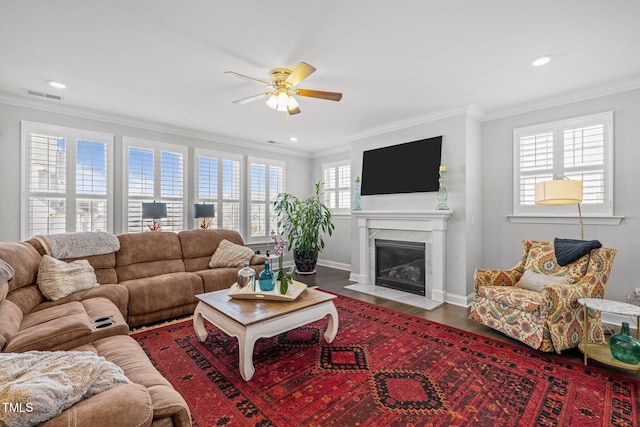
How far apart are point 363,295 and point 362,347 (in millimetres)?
1729

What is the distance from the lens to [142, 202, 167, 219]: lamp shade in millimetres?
4312

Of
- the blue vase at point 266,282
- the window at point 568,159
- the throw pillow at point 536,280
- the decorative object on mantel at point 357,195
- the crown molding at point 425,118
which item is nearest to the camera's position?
the blue vase at point 266,282

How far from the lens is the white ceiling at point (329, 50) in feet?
7.02

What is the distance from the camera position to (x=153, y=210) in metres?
4.34

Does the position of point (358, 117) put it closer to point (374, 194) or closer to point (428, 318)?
point (374, 194)

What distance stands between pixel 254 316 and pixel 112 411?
1.24m

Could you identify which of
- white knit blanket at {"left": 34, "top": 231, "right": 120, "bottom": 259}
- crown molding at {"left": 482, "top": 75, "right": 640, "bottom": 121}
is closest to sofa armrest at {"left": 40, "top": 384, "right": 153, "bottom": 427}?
white knit blanket at {"left": 34, "top": 231, "right": 120, "bottom": 259}

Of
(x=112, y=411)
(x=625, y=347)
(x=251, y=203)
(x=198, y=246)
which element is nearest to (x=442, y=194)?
(x=625, y=347)

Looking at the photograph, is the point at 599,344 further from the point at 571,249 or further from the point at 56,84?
the point at 56,84

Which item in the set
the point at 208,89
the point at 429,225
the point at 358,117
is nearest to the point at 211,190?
the point at 208,89

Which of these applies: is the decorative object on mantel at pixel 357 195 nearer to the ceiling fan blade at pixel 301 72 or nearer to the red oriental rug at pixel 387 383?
the red oriental rug at pixel 387 383

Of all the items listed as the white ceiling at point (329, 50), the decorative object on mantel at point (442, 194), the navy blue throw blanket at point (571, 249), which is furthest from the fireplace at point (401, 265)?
the white ceiling at point (329, 50)

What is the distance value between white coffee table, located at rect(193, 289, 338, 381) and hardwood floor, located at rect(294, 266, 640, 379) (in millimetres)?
1450

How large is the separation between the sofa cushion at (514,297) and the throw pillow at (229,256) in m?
3.09
